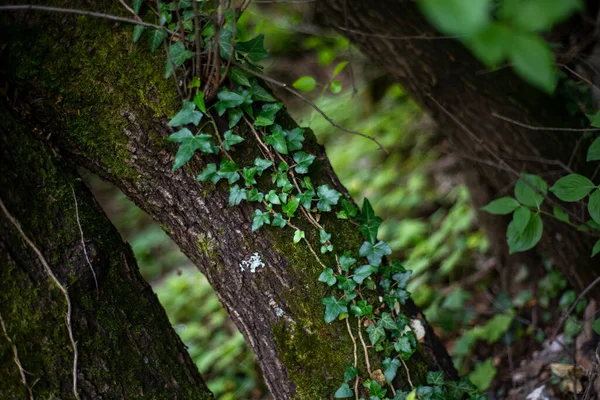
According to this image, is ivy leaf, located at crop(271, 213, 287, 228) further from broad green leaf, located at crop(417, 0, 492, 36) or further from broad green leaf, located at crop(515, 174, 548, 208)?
broad green leaf, located at crop(417, 0, 492, 36)

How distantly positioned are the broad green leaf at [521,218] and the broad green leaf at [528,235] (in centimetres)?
4

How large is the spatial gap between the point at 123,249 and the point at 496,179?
2.21 meters

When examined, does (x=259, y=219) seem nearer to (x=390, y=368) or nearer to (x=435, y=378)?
(x=390, y=368)

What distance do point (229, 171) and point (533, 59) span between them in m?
1.18

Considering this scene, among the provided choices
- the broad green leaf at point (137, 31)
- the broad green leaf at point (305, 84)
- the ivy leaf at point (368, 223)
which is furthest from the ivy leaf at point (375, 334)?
the broad green leaf at point (137, 31)

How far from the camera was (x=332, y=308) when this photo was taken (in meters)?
1.77

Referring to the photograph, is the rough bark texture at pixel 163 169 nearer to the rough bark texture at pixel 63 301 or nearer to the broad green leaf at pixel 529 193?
the rough bark texture at pixel 63 301

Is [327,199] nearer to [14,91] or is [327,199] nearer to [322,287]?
[322,287]

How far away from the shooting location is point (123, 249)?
195cm

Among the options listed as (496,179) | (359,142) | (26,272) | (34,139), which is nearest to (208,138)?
(34,139)

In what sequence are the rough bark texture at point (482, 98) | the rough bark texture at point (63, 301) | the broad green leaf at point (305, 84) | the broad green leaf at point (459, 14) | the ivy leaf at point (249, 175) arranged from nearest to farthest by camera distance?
the broad green leaf at point (459, 14), the rough bark texture at point (63, 301), the ivy leaf at point (249, 175), the broad green leaf at point (305, 84), the rough bark texture at point (482, 98)

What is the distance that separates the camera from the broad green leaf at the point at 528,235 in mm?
2029

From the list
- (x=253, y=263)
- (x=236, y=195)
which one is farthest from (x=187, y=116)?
(x=253, y=263)

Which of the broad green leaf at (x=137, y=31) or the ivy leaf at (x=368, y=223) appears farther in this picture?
the ivy leaf at (x=368, y=223)
